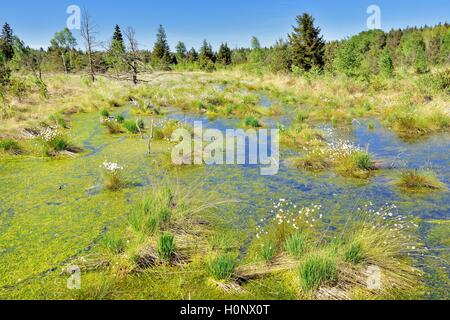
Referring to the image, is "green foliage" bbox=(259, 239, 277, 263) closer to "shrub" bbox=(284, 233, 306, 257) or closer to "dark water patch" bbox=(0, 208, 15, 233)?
"shrub" bbox=(284, 233, 306, 257)

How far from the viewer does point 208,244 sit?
15.1 feet

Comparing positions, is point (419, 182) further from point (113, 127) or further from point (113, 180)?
point (113, 127)

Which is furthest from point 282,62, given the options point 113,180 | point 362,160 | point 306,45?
point 113,180

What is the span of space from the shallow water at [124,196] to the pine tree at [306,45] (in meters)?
21.6

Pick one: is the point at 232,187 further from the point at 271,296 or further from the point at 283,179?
the point at 271,296

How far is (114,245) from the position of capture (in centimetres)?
416

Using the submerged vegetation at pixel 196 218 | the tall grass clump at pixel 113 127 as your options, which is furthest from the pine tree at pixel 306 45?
the tall grass clump at pixel 113 127

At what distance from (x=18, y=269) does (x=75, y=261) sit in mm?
620

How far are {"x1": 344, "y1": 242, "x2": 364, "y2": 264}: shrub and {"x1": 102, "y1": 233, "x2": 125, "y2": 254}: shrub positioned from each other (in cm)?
256

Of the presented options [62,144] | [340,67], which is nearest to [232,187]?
[62,144]

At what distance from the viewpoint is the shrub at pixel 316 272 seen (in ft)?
11.5

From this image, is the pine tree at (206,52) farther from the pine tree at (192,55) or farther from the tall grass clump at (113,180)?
the tall grass clump at (113,180)

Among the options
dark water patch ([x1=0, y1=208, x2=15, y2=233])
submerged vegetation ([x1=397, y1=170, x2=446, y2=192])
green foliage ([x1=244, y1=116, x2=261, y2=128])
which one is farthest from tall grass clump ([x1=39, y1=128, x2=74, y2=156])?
submerged vegetation ([x1=397, y1=170, x2=446, y2=192])

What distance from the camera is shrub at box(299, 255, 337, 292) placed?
3520mm
